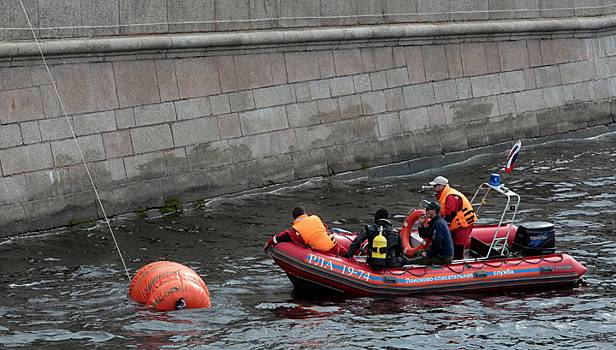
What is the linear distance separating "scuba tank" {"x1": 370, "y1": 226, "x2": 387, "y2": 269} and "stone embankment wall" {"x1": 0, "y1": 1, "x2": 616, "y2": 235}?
518 cm

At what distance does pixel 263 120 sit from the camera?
20078mm

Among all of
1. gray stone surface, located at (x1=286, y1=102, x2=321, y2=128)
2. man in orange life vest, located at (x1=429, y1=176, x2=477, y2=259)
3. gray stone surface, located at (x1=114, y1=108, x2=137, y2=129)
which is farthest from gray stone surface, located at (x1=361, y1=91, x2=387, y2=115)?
man in orange life vest, located at (x1=429, y1=176, x2=477, y2=259)

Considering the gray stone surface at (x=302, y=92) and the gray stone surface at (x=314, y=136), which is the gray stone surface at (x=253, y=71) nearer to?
the gray stone surface at (x=302, y=92)

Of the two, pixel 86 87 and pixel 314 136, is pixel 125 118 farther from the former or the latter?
pixel 314 136

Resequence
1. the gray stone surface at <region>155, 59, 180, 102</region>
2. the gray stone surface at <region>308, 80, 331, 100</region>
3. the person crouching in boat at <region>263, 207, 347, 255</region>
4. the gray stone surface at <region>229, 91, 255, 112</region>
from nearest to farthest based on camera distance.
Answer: the person crouching in boat at <region>263, 207, 347, 255</region> → the gray stone surface at <region>155, 59, 180, 102</region> → the gray stone surface at <region>229, 91, 255, 112</region> → the gray stone surface at <region>308, 80, 331, 100</region>

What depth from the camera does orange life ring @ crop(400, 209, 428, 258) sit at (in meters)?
15.4

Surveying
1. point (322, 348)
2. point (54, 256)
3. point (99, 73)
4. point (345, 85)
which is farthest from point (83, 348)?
point (345, 85)

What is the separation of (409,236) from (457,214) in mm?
743

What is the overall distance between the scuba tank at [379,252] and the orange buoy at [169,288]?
212 cm

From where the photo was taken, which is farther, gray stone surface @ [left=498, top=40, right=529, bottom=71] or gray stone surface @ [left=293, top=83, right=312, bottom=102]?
gray stone surface @ [left=498, top=40, right=529, bottom=71]

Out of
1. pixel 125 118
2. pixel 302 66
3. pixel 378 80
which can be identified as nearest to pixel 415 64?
pixel 378 80

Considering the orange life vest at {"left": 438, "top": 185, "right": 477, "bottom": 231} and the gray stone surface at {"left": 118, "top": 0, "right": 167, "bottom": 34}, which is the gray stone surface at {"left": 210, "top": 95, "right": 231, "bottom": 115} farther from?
the orange life vest at {"left": 438, "top": 185, "right": 477, "bottom": 231}

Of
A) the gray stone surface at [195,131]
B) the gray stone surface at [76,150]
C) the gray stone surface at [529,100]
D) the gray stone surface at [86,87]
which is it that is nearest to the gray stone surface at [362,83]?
the gray stone surface at [195,131]

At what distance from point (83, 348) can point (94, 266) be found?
3793mm
